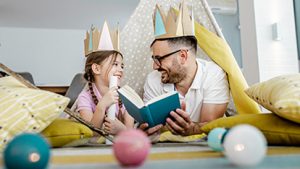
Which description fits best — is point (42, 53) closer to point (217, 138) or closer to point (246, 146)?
point (217, 138)

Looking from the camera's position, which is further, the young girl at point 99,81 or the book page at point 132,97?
the young girl at point 99,81

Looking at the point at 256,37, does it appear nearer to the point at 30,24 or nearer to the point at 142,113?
the point at 142,113

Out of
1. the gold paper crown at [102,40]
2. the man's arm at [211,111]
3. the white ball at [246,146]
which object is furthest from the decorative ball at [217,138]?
the gold paper crown at [102,40]

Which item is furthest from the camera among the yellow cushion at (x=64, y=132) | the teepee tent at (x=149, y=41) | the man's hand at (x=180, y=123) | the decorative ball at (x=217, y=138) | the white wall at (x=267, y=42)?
the white wall at (x=267, y=42)

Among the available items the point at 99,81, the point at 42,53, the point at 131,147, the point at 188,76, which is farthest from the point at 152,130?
the point at 42,53

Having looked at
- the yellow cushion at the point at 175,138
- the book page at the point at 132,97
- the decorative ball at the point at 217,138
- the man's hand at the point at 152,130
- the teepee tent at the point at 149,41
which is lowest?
the yellow cushion at the point at 175,138

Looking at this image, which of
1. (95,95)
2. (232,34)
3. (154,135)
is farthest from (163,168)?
(232,34)

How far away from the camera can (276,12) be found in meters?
1.76

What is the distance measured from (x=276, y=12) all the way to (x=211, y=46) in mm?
521

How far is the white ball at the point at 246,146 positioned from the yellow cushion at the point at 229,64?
2.60 feet

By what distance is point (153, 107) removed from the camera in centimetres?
103

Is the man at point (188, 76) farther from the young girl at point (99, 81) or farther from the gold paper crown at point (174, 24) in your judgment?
the young girl at point (99, 81)

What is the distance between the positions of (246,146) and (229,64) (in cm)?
89

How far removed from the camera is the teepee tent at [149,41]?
4.54ft
